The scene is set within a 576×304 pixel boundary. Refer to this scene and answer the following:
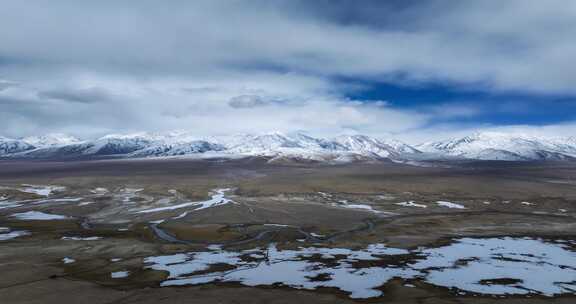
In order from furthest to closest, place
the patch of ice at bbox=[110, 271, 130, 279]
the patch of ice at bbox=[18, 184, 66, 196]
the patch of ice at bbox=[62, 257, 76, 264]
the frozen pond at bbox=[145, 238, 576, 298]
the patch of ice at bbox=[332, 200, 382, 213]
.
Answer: the patch of ice at bbox=[18, 184, 66, 196]
the patch of ice at bbox=[332, 200, 382, 213]
the patch of ice at bbox=[62, 257, 76, 264]
the patch of ice at bbox=[110, 271, 130, 279]
the frozen pond at bbox=[145, 238, 576, 298]

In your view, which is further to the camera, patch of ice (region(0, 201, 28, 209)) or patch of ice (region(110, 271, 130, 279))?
patch of ice (region(0, 201, 28, 209))

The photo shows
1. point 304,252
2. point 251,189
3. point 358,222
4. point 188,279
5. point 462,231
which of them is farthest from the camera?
point 251,189

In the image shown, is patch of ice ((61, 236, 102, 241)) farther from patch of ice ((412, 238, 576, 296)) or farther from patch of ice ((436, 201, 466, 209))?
patch of ice ((436, 201, 466, 209))

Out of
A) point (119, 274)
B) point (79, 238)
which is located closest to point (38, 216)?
point (79, 238)

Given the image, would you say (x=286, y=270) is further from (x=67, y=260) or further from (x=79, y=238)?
(x=79, y=238)

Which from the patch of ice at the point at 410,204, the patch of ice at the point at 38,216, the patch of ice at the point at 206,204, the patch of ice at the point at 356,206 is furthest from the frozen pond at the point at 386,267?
the patch of ice at the point at 38,216

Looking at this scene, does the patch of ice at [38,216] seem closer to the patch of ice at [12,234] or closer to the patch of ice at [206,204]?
the patch of ice at [12,234]

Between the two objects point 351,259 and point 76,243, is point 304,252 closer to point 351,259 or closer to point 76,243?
point 351,259

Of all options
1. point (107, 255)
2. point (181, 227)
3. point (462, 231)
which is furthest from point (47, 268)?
point (462, 231)

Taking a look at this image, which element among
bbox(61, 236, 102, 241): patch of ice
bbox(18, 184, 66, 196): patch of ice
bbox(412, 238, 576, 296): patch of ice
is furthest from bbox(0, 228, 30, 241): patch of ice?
bbox(18, 184, 66, 196): patch of ice
